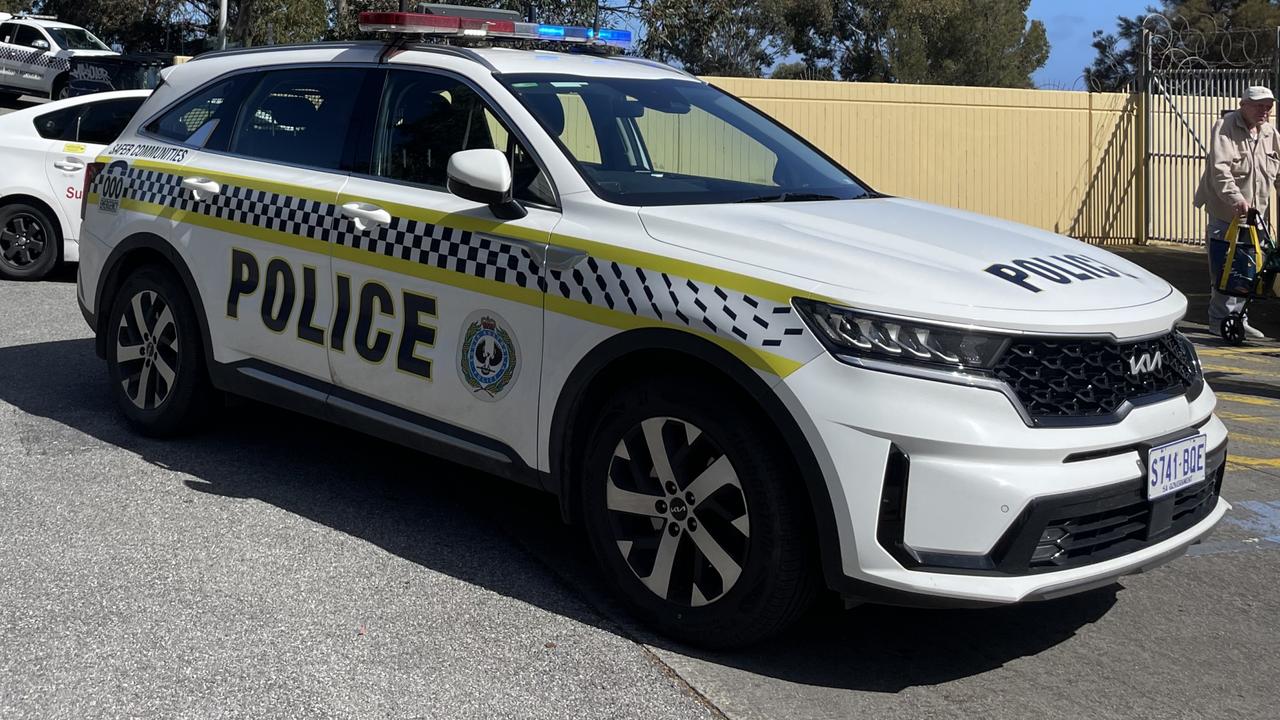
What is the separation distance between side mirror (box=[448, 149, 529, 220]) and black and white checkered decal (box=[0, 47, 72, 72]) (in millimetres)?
26790

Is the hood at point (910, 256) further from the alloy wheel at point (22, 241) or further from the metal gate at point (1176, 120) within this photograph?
the metal gate at point (1176, 120)

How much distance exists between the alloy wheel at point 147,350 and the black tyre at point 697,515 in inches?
98.4

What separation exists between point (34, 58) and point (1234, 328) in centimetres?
2576

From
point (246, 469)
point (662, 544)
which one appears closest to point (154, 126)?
point (246, 469)

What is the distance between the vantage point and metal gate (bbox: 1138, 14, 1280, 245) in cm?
1752

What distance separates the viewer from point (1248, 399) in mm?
8250

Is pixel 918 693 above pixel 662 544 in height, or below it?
below

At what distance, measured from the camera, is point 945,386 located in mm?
3463

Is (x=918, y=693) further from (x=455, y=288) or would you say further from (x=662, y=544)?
(x=455, y=288)

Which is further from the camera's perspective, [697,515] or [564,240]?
[564,240]

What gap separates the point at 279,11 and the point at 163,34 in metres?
13.5

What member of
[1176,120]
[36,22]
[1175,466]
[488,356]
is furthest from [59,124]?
[36,22]

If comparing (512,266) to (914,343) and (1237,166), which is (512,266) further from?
(1237,166)

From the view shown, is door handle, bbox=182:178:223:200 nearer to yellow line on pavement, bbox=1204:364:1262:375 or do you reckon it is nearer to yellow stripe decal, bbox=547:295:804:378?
yellow stripe decal, bbox=547:295:804:378
